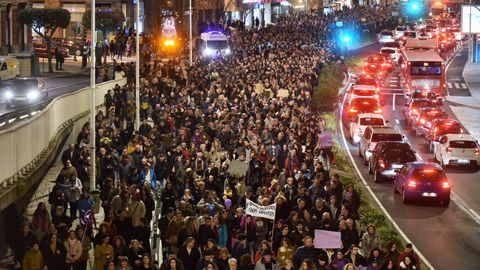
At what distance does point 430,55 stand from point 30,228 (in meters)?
46.1

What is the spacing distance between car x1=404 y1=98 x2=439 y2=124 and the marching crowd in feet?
35.7

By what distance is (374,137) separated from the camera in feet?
126

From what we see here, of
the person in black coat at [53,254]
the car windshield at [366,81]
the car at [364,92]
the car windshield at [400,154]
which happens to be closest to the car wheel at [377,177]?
the car windshield at [400,154]

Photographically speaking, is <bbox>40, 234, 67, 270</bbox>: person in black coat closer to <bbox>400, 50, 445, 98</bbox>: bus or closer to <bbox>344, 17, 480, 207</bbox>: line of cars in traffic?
<bbox>344, 17, 480, 207</bbox>: line of cars in traffic

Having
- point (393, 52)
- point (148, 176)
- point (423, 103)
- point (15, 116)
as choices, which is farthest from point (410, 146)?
point (393, 52)

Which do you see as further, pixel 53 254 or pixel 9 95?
pixel 9 95

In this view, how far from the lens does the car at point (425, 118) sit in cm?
4598

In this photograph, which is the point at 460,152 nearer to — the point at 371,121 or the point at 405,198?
the point at 371,121

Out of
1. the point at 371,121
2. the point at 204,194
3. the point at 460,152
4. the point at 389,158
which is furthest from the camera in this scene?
the point at 371,121

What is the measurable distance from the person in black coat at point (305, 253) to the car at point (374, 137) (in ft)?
68.2

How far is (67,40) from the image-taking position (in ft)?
247

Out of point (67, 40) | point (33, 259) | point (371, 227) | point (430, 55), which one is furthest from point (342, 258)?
point (67, 40)

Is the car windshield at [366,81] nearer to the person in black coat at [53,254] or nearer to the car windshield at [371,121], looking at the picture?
the car windshield at [371,121]

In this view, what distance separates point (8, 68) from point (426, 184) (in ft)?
100
